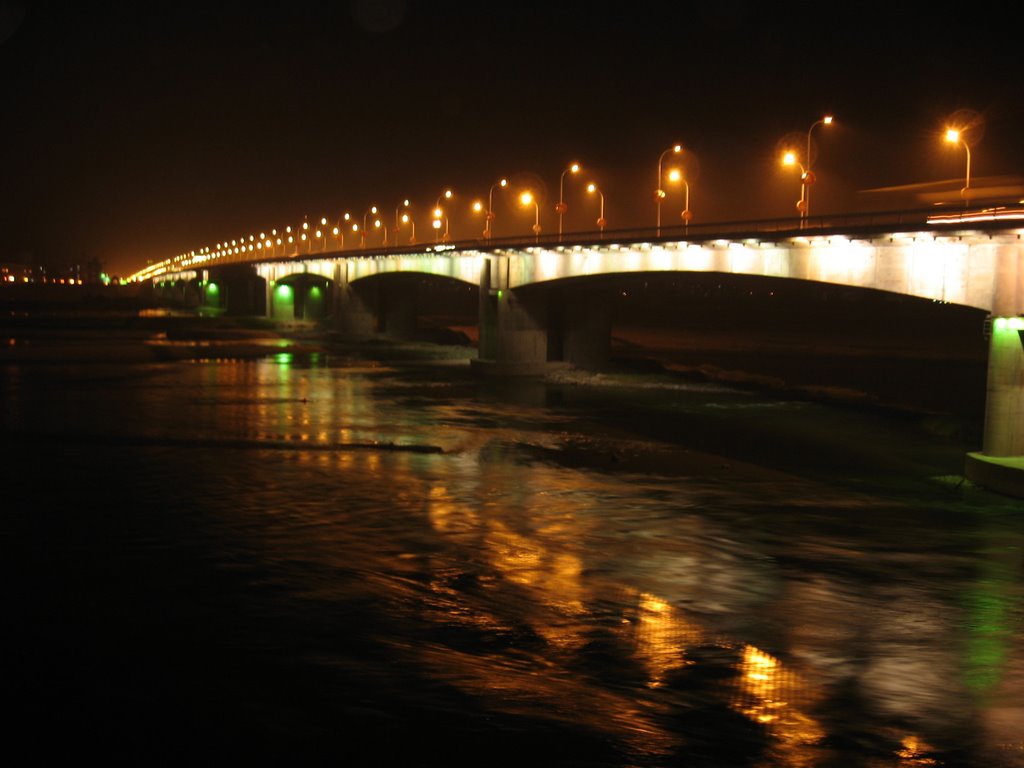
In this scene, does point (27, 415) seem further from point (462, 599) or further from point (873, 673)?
point (873, 673)

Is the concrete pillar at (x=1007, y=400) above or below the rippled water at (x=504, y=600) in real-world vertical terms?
above

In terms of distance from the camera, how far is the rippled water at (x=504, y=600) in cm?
1062

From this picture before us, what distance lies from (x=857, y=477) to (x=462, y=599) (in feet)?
48.1

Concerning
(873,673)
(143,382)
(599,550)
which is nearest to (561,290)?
(143,382)

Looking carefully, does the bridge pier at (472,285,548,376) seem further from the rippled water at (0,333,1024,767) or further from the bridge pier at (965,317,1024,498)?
the bridge pier at (965,317,1024,498)

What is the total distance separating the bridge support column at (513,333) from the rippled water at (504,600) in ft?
79.7

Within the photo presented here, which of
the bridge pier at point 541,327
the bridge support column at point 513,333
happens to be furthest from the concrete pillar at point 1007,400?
the bridge pier at point 541,327

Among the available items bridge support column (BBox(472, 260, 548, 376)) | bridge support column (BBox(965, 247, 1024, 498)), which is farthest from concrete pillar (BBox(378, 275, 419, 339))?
bridge support column (BBox(965, 247, 1024, 498))

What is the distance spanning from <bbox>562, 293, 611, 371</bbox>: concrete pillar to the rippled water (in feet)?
87.8

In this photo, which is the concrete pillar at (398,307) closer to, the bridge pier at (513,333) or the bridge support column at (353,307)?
the bridge support column at (353,307)

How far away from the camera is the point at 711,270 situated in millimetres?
41781

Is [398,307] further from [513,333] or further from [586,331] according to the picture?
[513,333]

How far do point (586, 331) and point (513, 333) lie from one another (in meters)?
4.19

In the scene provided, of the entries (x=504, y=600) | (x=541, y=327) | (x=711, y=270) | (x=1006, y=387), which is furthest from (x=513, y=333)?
(x=504, y=600)
